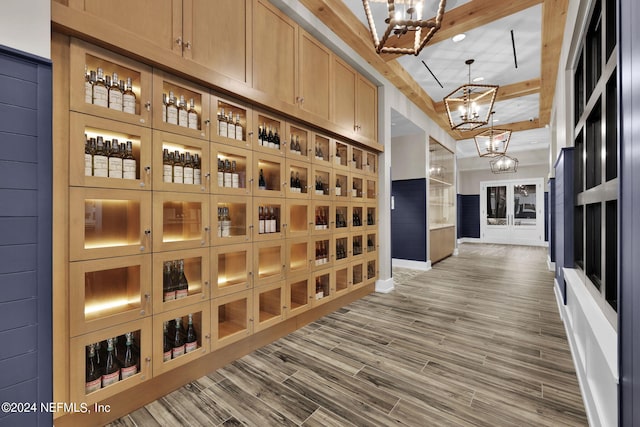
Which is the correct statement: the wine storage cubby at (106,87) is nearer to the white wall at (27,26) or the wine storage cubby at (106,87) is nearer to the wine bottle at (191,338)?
the white wall at (27,26)

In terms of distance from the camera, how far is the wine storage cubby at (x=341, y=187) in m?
3.52

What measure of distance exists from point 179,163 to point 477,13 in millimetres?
3430

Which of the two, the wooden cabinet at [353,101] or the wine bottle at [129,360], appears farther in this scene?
the wooden cabinet at [353,101]

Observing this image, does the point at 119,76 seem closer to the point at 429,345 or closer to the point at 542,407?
the point at 429,345

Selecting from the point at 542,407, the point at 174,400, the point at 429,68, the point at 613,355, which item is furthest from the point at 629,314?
the point at 429,68

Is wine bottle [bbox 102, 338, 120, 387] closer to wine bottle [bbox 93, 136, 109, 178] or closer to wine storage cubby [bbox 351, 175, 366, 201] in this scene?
wine bottle [bbox 93, 136, 109, 178]

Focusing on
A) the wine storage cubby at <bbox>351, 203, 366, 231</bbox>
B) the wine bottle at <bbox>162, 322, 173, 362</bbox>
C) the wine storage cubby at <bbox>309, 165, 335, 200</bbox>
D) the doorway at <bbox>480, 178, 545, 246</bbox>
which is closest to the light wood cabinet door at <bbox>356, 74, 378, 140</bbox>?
the wine storage cubby at <bbox>309, 165, 335, 200</bbox>

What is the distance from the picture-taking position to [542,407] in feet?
5.95

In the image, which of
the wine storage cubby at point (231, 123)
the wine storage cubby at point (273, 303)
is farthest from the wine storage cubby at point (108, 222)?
the wine storage cubby at point (273, 303)

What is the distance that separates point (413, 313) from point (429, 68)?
3769 mm

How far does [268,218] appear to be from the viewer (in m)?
2.72

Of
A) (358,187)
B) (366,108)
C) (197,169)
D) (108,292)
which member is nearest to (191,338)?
(108,292)

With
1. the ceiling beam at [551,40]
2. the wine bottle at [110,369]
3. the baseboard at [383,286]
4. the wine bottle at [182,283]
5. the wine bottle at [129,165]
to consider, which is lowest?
the baseboard at [383,286]

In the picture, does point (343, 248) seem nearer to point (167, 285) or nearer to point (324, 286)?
point (324, 286)
